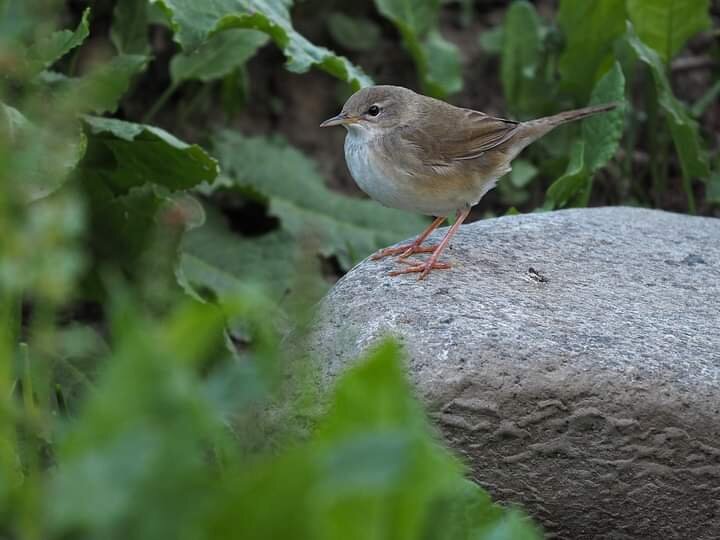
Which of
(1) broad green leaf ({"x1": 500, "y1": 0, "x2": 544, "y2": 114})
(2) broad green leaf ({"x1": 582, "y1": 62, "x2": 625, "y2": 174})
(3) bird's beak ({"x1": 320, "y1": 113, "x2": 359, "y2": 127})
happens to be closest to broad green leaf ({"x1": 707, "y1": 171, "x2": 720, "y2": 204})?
(2) broad green leaf ({"x1": 582, "y1": 62, "x2": 625, "y2": 174})

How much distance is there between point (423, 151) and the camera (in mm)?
4770

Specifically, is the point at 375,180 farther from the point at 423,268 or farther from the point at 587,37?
the point at 587,37

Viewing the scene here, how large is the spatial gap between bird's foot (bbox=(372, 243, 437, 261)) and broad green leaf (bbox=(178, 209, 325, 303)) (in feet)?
4.09

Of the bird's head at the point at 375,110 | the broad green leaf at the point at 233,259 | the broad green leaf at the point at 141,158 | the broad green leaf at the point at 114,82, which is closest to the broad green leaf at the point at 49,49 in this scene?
the broad green leaf at the point at 114,82

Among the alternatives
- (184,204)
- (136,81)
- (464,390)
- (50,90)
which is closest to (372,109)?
(184,204)

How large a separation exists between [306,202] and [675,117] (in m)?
2.03

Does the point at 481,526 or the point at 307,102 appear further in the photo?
the point at 307,102

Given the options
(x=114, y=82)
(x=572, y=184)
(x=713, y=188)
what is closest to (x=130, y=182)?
(x=114, y=82)

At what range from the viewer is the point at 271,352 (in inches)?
72.9

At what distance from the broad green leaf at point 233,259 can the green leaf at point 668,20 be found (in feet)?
7.51

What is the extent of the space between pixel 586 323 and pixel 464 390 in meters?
0.60

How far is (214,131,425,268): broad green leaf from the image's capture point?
6277mm

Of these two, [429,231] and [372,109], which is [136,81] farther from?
[429,231]

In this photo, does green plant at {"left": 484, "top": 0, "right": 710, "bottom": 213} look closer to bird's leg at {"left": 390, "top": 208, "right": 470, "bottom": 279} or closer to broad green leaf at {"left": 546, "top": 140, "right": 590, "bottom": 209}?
broad green leaf at {"left": 546, "top": 140, "right": 590, "bottom": 209}
